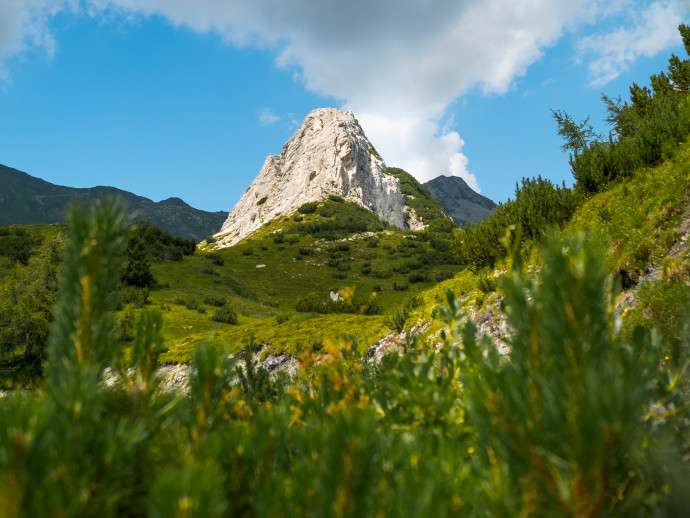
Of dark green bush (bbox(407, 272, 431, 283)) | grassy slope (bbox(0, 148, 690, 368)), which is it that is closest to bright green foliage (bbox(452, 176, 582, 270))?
grassy slope (bbox(0, 148, 690, 368))

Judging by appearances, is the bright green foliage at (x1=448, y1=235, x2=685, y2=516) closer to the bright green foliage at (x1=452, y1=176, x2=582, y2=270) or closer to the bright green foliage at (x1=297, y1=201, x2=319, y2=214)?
the bright green foliage at (x1=452, y1=176, x2=582, y2=270)

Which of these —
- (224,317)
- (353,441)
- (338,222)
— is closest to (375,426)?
(353,441)

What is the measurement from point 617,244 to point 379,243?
265ft

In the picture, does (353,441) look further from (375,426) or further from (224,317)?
(224,317)

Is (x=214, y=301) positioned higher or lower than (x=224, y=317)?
higher

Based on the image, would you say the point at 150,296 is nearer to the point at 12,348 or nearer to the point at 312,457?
the point at 12,348

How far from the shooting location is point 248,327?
2058cm

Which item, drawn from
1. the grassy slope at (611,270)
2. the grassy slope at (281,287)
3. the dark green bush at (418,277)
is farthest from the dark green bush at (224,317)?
the dark green bush at (418,277)

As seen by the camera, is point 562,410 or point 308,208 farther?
point 308,208

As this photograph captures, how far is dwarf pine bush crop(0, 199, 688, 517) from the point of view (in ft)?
3.39

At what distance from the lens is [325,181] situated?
451ft

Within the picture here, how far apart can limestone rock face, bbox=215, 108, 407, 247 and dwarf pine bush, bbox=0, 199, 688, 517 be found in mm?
125811

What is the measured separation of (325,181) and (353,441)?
139m

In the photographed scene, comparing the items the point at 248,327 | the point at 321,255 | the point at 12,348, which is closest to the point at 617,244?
the point at 248,327
